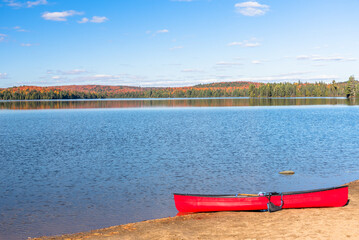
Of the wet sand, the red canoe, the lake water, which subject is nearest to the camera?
the wet sand

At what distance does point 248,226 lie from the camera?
1300 centimetres

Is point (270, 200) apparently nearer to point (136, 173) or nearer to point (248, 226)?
point (248, 226)

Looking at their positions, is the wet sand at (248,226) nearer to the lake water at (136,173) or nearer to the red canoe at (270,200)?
the red canoe at (270,200)

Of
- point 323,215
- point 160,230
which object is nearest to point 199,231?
point 160,230

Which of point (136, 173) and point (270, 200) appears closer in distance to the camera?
point (270, 200)

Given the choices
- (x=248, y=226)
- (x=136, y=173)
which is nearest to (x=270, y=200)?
(x=248, y=226)

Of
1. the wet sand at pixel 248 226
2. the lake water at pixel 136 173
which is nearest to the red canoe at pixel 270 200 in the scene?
the wet sand at pixel 248 226

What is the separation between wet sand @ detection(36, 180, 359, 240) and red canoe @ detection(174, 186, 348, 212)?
0.86ft

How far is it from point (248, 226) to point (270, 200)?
83.6 inches

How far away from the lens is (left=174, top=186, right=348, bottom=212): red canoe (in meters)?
14.5

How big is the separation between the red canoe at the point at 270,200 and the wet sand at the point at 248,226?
0.26 m

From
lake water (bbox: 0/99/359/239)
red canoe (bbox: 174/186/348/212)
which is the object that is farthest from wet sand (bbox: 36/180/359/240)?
lake water (bbox: 0/99/359/239)

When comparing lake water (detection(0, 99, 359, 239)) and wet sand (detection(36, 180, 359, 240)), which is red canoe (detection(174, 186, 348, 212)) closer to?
wet sand (detection(36, 180, 359, 240))

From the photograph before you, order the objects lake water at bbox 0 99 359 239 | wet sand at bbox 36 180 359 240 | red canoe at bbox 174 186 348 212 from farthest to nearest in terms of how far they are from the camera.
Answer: lake water at bbox 0 99 359 239 → red canoe at bbox 174 186 348 212 → wet sand at bbox 36 180 359 240
